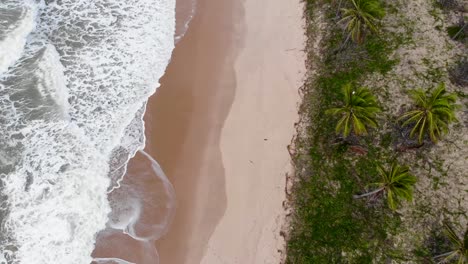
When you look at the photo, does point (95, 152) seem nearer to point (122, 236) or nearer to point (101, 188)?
point (101, 188)

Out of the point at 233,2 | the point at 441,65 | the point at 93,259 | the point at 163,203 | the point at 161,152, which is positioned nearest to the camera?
the point at 93,259

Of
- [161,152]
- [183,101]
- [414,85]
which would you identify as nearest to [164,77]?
[183,101]

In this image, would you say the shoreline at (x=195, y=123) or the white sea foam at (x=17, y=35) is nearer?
the shoreline at (x=195, y=123)

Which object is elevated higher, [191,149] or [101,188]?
[191,149]

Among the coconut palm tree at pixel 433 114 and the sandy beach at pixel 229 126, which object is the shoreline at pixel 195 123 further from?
the coconut palm tree at pixel 433 114

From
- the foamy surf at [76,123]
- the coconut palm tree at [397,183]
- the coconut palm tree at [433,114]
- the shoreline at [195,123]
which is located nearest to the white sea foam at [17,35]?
the foamy surf at [76,123]

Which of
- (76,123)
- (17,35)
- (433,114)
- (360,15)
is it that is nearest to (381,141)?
(433,114)
